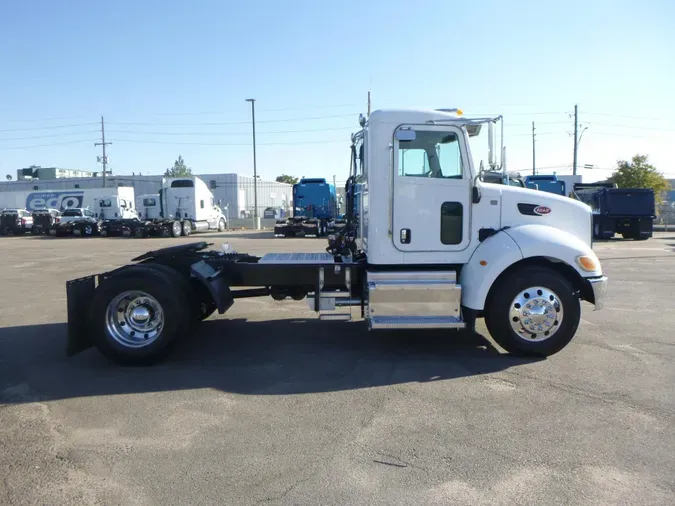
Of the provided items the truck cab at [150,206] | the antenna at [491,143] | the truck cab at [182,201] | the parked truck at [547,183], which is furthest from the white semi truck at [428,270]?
the truck cab at [150,206]

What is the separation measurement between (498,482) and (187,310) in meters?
3.87

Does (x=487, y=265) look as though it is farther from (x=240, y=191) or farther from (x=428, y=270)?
(x=240, y=191)

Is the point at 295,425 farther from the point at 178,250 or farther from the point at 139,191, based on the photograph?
the point at 139,191

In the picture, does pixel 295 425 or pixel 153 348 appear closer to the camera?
pixel 295 425

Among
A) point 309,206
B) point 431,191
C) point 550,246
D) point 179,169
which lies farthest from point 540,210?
point 179,169

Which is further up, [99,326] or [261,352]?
[99,326]

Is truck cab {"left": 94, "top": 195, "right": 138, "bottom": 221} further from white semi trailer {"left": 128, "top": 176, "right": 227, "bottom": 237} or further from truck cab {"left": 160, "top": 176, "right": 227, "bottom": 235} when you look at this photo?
truck cab {"left": 160, "top": 176, "right": 227, "bottom": 235}

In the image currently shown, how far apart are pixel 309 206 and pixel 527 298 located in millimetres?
26832

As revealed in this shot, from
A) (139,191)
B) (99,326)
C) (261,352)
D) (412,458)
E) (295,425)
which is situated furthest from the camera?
(139,191)

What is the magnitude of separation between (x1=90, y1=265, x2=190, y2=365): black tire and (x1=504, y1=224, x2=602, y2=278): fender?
3.88 m

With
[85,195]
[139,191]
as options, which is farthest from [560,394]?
[139,191]

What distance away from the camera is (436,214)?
6230 mm

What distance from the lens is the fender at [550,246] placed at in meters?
5.97

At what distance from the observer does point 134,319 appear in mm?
6137
